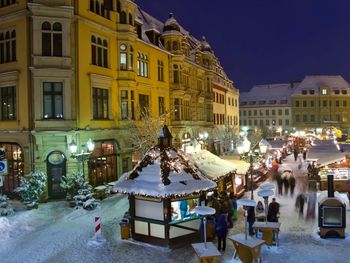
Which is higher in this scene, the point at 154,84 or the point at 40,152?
the point at 154,84

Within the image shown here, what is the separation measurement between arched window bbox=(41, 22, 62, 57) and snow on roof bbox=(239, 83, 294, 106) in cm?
7659

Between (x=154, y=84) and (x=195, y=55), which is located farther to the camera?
(x=195, y=55)

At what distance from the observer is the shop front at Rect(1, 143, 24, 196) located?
81.1 ft

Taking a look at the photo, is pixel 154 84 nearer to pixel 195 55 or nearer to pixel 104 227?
pixel 195 55

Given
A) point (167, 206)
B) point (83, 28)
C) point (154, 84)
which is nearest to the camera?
point (167, 206)

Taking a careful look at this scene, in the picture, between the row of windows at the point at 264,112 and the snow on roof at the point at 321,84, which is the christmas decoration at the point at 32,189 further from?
the row of windows at the point at 264,112

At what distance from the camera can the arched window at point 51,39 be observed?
2345 cm

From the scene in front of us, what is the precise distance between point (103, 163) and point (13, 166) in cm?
584

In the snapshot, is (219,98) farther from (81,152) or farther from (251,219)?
(251,219)

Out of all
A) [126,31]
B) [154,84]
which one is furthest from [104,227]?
[154,84]

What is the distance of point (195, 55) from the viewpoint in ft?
148

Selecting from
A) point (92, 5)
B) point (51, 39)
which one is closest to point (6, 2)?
point (51, 39)

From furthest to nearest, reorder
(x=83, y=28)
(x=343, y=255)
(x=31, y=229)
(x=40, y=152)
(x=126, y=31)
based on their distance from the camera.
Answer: (x=126, y=31) < (x=83, y=28) < (x=40, y=152) < (x=31, y=229) < (x=343, y=255)

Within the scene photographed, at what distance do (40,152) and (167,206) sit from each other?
11173 mm
